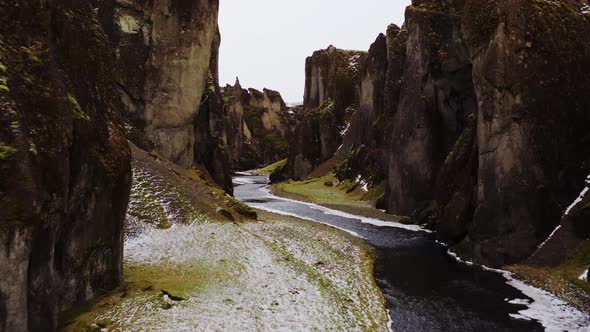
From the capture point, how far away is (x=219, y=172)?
69.8m

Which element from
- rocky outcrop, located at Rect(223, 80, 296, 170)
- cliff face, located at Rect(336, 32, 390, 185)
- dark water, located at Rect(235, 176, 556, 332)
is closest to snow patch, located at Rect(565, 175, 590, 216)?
dark water, located at Rect(235, 176, 556, 332)

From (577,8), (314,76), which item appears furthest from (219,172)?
(314,76)

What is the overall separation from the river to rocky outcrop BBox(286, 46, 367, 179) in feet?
229

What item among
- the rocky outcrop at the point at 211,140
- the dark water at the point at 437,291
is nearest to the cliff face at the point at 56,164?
the dark water at the point at 437,291

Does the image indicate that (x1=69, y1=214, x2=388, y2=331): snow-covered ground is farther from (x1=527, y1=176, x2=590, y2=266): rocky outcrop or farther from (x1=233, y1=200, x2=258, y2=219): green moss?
(x1=527, y1=176, x2=590, y2=266): rocky outcrop

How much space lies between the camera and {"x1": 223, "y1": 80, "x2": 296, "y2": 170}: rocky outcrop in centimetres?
16512

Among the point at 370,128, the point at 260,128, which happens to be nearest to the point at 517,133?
the point at 370,128

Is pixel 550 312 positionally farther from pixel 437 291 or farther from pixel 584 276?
pixel 437 291

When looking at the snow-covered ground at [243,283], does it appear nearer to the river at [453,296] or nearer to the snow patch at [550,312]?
the river at [453,296]

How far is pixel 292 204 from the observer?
203ft

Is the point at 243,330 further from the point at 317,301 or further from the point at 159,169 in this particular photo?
the point at 159,169

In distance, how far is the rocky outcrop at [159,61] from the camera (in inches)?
1950

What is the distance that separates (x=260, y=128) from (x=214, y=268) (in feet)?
536

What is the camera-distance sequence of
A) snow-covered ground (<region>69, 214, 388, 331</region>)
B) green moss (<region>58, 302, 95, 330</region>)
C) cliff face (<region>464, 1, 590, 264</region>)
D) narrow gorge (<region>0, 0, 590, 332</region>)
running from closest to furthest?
narrow gorge (<region>0, 0, 590, 332</region>), green moss (<region>58, 302, 95, 330</region>), snow-covered ground (<region>69, 214, 388, 331</region>), cliff face (<region>464, 1, 590, 264</region>)
